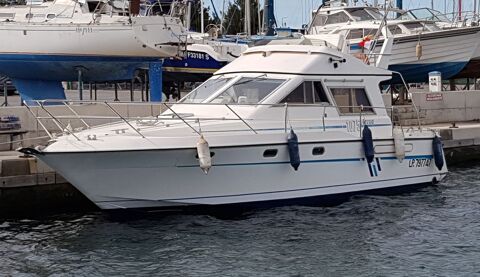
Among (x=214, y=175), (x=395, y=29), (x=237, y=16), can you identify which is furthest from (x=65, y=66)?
(x=237, y=16)

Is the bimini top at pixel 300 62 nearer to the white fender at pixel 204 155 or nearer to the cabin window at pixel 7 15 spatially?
the white fender at pixel 204 155

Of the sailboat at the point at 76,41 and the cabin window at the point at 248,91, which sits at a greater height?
the sailboat at the point at 76,41

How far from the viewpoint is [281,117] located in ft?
42.0

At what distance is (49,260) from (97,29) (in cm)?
937

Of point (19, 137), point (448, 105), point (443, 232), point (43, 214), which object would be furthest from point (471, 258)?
point (448, 105)

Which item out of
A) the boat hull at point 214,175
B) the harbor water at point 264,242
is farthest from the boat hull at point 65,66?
the boat hull at point 214,175

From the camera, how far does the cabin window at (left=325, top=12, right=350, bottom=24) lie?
24.9 m

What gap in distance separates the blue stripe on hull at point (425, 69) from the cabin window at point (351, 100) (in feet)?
33.5

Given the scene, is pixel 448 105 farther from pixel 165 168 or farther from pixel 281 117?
pixel 165 168

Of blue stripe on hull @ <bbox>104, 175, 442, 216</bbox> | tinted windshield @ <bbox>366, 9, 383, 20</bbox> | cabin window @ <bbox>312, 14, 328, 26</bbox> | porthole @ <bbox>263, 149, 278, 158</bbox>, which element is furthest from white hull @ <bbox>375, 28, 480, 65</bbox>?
porthole @ <bbox>263, 149, 278, 158</bbox>

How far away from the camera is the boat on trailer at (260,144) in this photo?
38.2 feet

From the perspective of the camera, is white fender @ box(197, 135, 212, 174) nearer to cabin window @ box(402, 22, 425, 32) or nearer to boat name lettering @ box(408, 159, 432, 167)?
boat name lettering @ box(408, 159, 432, 167)

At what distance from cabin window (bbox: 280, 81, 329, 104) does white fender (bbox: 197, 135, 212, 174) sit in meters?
2.03

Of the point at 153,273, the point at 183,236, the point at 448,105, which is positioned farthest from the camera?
the point at 448,105
